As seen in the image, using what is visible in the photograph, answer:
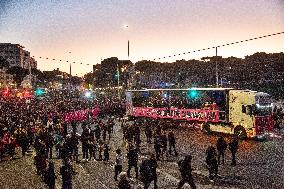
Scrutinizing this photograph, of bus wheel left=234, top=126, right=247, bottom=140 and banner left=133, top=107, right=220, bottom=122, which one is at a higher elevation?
banner left=133, top=107, right=220, bottom=122

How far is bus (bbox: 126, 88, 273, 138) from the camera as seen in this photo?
2509 centimetres

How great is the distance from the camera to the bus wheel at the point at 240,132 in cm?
2533

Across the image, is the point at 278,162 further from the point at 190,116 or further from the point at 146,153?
the point at 190,116

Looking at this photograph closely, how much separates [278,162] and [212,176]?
4903mm

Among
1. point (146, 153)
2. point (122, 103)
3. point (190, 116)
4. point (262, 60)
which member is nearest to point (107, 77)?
point (262, 60)

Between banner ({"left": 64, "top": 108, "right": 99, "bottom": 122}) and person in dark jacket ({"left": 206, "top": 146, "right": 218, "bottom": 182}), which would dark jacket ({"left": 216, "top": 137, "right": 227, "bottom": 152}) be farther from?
banner ({"left": 64, "top": 108, "right": 99, "bottom": 122})

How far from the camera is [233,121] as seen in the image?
26.5 meters

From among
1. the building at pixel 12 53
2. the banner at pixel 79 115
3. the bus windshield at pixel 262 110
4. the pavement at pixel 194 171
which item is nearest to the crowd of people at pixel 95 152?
the pavement at pixel 194 171

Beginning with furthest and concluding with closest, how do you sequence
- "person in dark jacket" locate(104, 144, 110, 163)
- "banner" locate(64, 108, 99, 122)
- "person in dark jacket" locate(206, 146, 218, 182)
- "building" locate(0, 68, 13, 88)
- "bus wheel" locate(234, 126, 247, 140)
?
"building" locate(0, 68, 13, 88), "banner" locate(64, 108, 99, 122), "bus wheel" locate(234, 126, 247, 140), "person in dark jacket" locate(104, 144, 110, 163), "person in dark jacket" locate(206, 146, 218, 182)

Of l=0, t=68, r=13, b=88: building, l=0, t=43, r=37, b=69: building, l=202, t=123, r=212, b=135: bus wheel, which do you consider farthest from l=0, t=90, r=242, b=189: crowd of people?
l=0, t=43, r=37, b=69: building

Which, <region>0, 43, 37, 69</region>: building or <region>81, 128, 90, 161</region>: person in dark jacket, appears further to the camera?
<region>0, 43, 37, 69</region>: building

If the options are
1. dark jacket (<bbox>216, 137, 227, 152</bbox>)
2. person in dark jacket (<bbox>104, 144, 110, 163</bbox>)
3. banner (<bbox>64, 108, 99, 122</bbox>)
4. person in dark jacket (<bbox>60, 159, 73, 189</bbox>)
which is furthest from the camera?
banner (<bbox>64, 108, 99, 122</bbox>)

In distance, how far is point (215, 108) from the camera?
28.6 meters

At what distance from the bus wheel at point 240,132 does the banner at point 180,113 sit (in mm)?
2219
